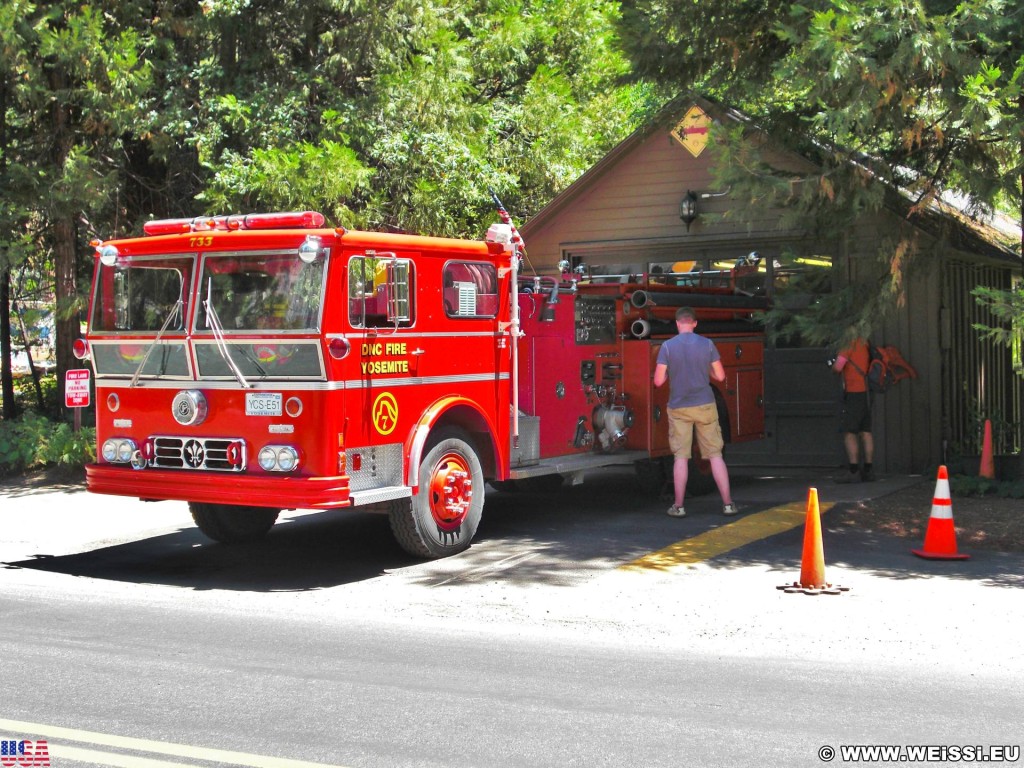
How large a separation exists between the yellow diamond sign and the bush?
26.9 feet

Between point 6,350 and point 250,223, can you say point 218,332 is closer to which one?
point 250,223

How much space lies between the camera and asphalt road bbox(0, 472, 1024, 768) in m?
5.27

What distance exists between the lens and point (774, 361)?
15.1 m

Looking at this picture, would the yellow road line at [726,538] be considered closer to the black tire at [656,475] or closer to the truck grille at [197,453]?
the black tire at [656,475]

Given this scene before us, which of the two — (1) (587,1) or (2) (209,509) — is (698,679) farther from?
(1) (587,1)

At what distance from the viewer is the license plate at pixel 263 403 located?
8805mm

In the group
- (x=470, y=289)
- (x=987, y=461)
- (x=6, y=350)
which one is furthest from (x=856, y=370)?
(x=6, y=350)

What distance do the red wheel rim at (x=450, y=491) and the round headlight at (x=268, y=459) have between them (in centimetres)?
134

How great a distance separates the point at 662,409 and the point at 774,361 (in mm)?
3432

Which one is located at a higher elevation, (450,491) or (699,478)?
(450,491)

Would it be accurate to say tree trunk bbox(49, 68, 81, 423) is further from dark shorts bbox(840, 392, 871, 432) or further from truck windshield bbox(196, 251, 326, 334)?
dark shorts bbox(840, 392, 871, 432)

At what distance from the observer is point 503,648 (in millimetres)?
7012

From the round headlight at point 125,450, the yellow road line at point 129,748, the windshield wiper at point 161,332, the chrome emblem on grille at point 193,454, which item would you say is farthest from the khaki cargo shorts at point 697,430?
the yellow road line at point 129,748

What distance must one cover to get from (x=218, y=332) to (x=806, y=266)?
805 cm
